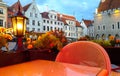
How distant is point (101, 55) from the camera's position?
103cm

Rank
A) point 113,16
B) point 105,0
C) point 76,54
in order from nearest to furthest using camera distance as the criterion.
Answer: point 76,54 → point 105,0 → point 113,16

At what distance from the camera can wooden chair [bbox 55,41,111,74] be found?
39.9 inches

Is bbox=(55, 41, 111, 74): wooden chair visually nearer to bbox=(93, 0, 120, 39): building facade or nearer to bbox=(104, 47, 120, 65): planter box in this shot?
bbox=(104, 47, 120, 65): planter box

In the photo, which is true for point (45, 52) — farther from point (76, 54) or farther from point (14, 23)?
point (14, 23)

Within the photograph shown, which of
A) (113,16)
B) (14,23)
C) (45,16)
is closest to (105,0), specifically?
(113,16)

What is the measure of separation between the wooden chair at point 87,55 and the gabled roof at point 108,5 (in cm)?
1424

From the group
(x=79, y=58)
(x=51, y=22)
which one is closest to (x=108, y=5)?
(x=51, y=22)

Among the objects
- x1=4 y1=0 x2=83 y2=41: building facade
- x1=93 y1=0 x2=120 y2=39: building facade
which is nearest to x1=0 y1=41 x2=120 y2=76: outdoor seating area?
x1=4 y1=0 x2=83 y2=41: building facade

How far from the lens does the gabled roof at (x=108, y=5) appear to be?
14866mm

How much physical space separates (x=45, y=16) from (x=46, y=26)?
213 cm

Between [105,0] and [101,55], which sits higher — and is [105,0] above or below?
above

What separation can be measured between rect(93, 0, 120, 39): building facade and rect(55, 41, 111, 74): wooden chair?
13980mm

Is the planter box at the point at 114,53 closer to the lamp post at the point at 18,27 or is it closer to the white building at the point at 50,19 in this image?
the lamp post at the point at 18,27

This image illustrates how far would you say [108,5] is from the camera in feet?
50.7
